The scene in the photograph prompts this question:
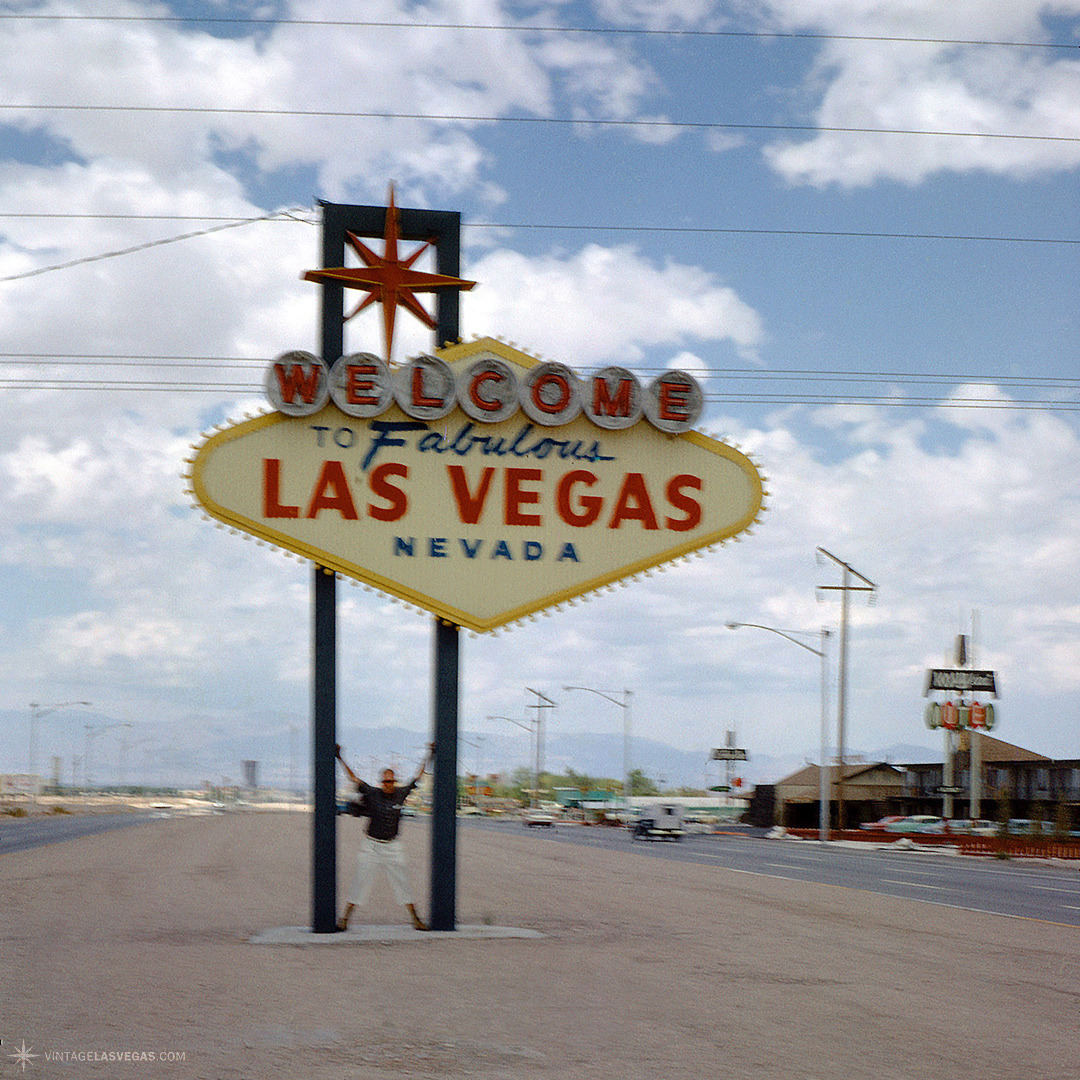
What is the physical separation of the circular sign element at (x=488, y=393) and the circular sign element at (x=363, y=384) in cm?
92

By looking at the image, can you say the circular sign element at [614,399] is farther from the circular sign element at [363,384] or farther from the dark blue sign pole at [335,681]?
the circular sign element at [363,384]

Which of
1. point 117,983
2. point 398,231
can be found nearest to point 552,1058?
point 117,983

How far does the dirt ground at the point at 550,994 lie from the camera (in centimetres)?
848

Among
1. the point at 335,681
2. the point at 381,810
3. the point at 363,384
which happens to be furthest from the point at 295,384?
the point at 381,810

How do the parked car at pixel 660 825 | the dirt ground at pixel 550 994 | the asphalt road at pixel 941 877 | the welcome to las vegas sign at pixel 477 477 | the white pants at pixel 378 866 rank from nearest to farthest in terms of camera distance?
the dirt ground at pixel 550 994 < the white pants at pixel 378 866 < the welcome to las vegas sign at pixel 477 477 < the asphalt road at pixel 941 877 < the parked car at pixel 660 825

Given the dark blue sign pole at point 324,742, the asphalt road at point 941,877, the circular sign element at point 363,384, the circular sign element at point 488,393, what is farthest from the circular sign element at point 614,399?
the asphalt road at point 941,877

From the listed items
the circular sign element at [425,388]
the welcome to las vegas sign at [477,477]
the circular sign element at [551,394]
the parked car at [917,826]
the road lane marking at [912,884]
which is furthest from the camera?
the parked car at [917,826]

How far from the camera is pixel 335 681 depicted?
47.6 feet

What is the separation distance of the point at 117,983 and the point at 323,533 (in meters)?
5.46

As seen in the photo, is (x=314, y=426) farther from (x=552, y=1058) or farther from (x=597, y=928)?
(x=552, y=1058)

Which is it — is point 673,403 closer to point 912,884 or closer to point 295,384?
point 295,384

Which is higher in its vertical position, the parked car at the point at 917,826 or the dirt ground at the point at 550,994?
the dirt ground at the point at 550,994

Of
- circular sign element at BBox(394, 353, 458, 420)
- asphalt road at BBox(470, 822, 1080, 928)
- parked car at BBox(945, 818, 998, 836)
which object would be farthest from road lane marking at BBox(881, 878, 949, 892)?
parked car at BBox(945, 818, 998, 836)

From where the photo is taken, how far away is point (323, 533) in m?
14.8
